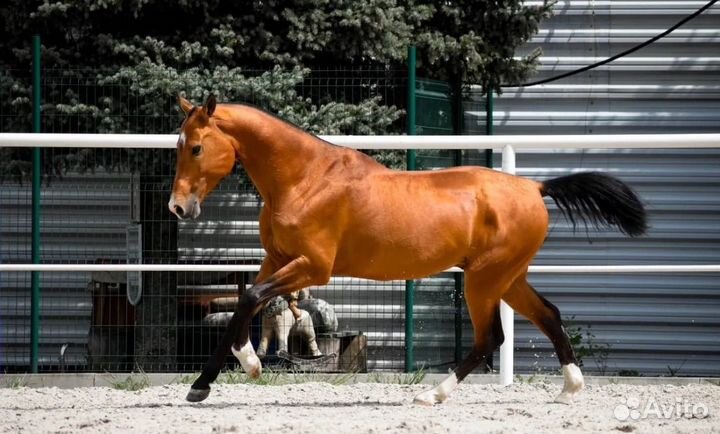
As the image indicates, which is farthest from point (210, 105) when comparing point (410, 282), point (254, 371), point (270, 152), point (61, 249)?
point (61, 249)

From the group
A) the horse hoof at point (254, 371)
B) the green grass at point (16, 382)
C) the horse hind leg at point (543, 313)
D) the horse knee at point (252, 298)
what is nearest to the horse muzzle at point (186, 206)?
the horse knee at point (252, 298)

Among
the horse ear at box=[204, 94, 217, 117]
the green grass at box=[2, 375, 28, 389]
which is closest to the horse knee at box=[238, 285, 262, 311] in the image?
the horse ear at box=[204, 94, 217, 117]

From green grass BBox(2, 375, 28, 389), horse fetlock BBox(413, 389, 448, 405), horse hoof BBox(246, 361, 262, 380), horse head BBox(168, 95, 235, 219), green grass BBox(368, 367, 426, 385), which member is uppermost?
horse head BBox(168, 95, 235, 219)

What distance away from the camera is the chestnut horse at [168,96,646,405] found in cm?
604

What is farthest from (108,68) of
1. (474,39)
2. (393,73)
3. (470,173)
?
(470,173)

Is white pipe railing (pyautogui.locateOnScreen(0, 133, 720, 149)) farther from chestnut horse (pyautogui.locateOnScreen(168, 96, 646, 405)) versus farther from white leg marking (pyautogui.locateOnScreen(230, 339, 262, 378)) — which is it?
white leg marking (pyautogui.locateOnScreen(230, 339, 262, 378))

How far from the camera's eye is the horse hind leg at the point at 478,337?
6.33 metres

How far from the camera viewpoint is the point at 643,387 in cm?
727

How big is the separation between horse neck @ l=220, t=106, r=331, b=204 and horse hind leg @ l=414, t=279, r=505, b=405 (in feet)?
3.52

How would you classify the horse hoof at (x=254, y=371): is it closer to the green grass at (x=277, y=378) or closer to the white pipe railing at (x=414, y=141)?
the green grass at (x=277, y=378)

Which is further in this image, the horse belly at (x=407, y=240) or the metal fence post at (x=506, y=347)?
the metal fence post at (x=506, y=347)

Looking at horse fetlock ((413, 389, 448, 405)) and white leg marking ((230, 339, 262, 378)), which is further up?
white leg marking ((230, 339, 262, 378))

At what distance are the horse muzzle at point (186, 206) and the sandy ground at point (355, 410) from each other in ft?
3.14

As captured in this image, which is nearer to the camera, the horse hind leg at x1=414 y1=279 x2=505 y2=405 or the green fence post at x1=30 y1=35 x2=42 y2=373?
the horse hind leg at x1=414 y1=279 x2=505 y2=405
